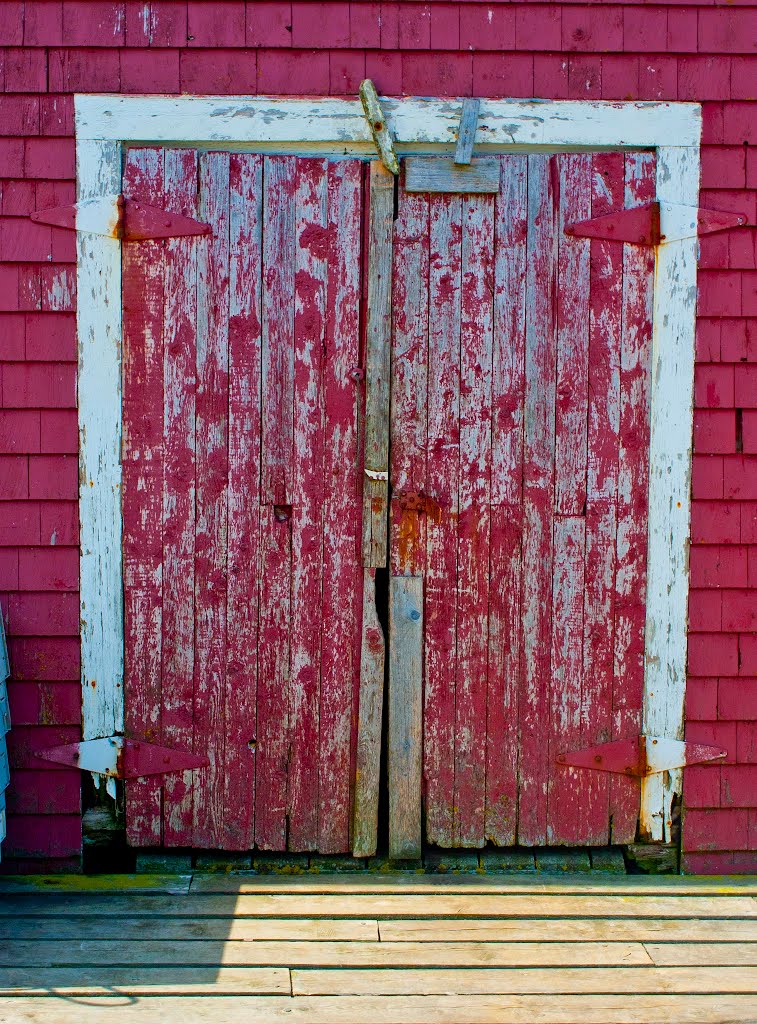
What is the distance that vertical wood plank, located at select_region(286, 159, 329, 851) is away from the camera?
3.23 metres

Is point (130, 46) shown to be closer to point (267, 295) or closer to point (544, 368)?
point (267, 295)

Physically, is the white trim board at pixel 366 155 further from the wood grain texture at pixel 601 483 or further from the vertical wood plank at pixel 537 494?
the vertical wood plank at pixel 537 494

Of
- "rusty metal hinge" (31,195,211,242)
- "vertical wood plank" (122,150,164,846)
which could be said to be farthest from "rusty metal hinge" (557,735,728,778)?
"rusty metal hinge" (31,195,211,242)

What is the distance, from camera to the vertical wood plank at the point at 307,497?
10.6 ft

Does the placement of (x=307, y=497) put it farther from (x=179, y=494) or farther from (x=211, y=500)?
(x=179, y=494)

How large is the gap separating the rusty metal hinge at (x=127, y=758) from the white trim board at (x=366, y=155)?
48 millimetres

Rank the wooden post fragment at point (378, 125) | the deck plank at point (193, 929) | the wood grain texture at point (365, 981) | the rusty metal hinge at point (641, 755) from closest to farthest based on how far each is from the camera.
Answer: the wood grain texture at point (365, 981)
the deck plank at point (193, 929)
the wooden post fragment at point (378, 125)
the rusty metal hinge at point (641, 755)

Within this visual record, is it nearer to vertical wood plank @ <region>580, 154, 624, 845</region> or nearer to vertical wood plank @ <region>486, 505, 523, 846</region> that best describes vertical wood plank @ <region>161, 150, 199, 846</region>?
vertical wood plank @ <region>486, 505, 523, 846</region>

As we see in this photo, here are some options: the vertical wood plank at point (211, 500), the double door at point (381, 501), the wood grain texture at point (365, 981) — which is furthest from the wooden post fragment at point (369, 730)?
the wood grain texture at point (365, 981)

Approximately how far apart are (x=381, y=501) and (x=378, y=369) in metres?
0.44

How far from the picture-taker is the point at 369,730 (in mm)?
3344

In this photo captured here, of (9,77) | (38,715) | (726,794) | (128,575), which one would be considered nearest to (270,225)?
(9,77)

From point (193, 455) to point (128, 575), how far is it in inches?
18.1

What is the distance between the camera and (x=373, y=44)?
3.20 meters
